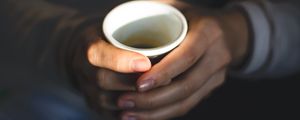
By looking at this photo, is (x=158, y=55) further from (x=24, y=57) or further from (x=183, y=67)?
(x=24, y=57)

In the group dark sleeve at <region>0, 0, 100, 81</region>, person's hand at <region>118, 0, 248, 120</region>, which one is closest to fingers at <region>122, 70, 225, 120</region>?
person's hand at <region>118, 0, 248, 120</region>

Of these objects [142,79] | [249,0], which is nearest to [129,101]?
[142,79]

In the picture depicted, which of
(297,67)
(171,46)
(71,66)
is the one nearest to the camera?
(171,46)

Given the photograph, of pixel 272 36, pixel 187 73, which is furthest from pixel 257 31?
pixel 187 73

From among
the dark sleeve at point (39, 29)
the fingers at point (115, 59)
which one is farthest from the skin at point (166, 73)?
the dark sleeve at point (39, 29)

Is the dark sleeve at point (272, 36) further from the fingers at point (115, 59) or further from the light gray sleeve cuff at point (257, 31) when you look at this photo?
the fingers at point (115, 59)
